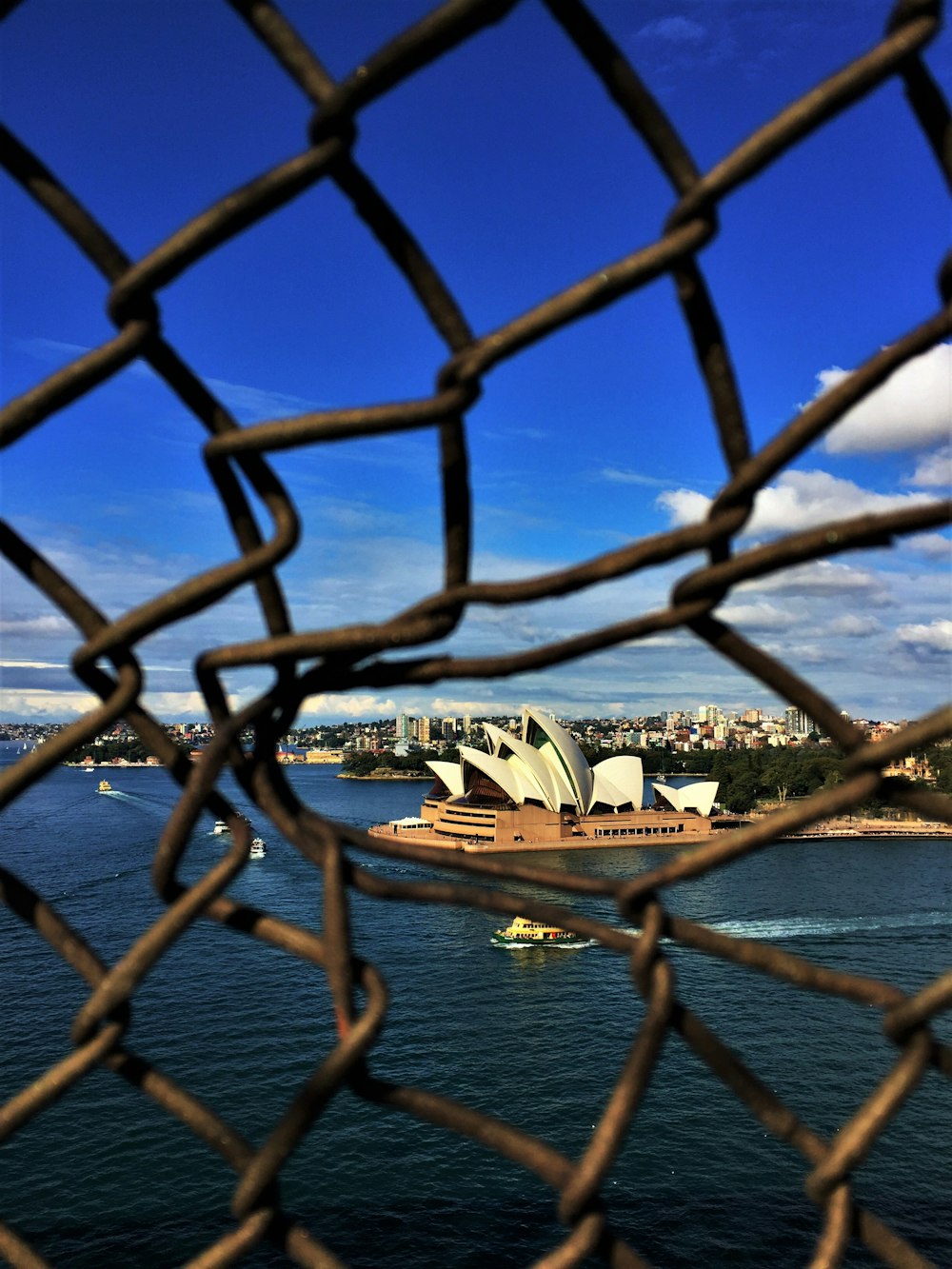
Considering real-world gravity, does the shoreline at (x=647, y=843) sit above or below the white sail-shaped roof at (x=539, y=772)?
below

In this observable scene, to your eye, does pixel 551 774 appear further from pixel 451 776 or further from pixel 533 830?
pixel 451 776

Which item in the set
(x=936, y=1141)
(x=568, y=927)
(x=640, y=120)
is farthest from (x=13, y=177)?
(x=936, y=1141)

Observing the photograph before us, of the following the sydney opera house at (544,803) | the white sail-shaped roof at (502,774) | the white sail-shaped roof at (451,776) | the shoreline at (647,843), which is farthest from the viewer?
the white sail-shaped roof at (451,776)

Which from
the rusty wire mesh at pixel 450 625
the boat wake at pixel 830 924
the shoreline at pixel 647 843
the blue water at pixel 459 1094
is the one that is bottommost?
the blue water at pixel 459 1094

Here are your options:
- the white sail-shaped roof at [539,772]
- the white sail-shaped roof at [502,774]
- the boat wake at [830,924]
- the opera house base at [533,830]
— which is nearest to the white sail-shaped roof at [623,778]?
the opera house base at [533,830]

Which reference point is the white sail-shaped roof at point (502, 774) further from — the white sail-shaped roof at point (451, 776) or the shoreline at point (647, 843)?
the white sail-shaped roof at point (451, 776)

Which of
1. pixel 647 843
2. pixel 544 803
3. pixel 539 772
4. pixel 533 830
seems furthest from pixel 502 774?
pixel 647 843

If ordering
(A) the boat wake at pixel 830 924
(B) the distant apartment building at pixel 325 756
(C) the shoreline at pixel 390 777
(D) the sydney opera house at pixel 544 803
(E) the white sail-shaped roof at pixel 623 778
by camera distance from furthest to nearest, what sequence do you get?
(B) the distant apartment building at pixel 325 756 → (C) the shoreline at pixel 390 777 → (E) the white sail-shaped roof at pixel 623 778 → (D) the sydney opera house at pixel 544 803 → (A) the boat wake at pixel 830 924

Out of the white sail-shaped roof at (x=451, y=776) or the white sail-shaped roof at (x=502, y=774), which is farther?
the white sail-shaped roof at (x=451, y=776)
